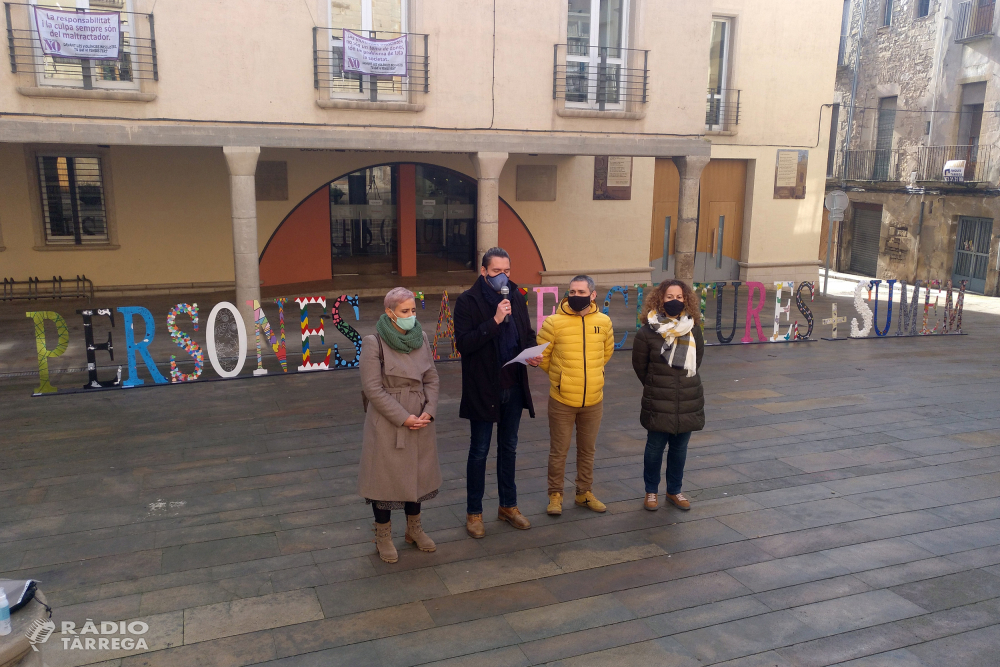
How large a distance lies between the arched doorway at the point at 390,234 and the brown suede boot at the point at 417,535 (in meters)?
12.1

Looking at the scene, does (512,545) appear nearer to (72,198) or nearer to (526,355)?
(526,355)

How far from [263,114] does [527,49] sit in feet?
13.9

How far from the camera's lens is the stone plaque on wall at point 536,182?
18141 millimetres

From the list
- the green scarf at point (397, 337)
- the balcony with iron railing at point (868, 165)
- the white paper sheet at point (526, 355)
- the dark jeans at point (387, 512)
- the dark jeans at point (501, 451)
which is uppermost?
the balcony with iron railing at point (868, 165)

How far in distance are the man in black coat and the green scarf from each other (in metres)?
0.39

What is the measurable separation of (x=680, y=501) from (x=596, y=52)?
9808mm

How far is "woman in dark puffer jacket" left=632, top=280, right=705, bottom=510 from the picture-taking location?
5926 millimetres

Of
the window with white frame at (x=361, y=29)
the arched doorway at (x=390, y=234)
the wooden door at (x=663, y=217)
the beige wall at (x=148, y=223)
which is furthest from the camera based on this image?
the wooden door at (x=663, y=217)

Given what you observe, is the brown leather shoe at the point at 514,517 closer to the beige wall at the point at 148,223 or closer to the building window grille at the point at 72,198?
the beige wall at the point at 148,223

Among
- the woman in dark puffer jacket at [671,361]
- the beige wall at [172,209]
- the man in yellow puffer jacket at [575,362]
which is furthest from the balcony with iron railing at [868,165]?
the man in yellow puffer jacket at [575,362]

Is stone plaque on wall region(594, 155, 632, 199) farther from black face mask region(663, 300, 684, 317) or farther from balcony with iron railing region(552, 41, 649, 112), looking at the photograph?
black face mask region(663, 300, 684, 317)

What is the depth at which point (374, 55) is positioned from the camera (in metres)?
11.8

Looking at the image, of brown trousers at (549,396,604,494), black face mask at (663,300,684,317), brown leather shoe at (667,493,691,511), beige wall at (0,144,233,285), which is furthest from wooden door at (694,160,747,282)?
brown trousers at (549,396,604,494)

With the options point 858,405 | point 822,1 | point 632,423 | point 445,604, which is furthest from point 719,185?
point 445,604
